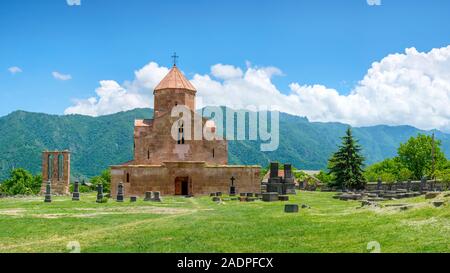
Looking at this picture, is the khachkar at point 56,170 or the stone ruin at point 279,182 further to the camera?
the khachkar at point 56,170

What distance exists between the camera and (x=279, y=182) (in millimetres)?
34812

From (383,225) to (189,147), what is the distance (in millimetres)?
30955

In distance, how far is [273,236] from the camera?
43.4ft

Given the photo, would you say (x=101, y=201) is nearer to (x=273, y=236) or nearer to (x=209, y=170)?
(x=209, y=170)

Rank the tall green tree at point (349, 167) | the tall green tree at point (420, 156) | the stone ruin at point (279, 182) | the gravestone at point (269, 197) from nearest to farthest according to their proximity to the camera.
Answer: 1. the gravestone at point (269, 197)
2. the stone ruin at point (279, 182)
3. the tall green tree at point (349, 167)
4. the tall green tree at point (420, 156)

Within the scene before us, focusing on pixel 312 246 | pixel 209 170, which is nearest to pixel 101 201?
pixel 209 170

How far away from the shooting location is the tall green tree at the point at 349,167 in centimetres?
4703

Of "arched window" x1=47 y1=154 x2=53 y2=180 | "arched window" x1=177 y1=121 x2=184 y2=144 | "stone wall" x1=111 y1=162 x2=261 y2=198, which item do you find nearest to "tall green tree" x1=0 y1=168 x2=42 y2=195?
"arched window" x1=47 y1=154 x2=53 y2=180

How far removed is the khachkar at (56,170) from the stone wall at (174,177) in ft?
39.4

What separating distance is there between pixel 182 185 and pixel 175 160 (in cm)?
253

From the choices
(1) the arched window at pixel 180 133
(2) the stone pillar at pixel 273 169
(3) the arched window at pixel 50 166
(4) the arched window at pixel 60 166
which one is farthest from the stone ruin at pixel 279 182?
(3) the arched window at pixel 50 166

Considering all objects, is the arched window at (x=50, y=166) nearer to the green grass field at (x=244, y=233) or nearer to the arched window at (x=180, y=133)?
the arched window at (x=180, y=133)
